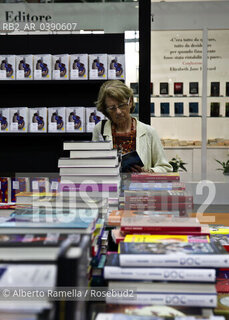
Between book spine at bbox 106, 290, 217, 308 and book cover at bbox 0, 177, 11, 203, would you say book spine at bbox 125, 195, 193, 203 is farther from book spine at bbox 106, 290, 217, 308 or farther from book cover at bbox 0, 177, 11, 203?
book cover at bbox 0, 177, 11, 203

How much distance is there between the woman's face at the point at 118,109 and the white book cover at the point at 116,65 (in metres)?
1.34

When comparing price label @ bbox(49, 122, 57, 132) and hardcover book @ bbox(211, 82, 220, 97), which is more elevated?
hardcover book @ bbox(211, 82, 220, 97)

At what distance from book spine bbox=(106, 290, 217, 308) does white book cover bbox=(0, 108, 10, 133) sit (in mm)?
3600

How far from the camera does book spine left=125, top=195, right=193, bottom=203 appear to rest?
1.53 metres

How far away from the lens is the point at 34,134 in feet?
14.3

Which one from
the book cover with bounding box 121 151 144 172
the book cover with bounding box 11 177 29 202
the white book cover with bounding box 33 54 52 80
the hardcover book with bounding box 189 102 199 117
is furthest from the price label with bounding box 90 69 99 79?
the hardcover book with bounding box 189 102 199 117

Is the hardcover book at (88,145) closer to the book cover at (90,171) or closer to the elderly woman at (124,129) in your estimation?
the book cover at (90,171)

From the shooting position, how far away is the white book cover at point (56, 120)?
4.30 m

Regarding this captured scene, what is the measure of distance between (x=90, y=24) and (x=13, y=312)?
4.77 m

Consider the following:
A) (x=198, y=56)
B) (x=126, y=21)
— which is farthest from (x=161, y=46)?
(x=126, y=21)

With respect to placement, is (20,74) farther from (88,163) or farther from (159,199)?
(159,199)

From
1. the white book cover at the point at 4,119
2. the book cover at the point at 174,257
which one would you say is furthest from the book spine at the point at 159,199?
the white book cover at the point at 4,119

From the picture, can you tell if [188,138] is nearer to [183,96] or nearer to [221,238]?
[183,96]

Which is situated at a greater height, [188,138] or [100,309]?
[188,138]
